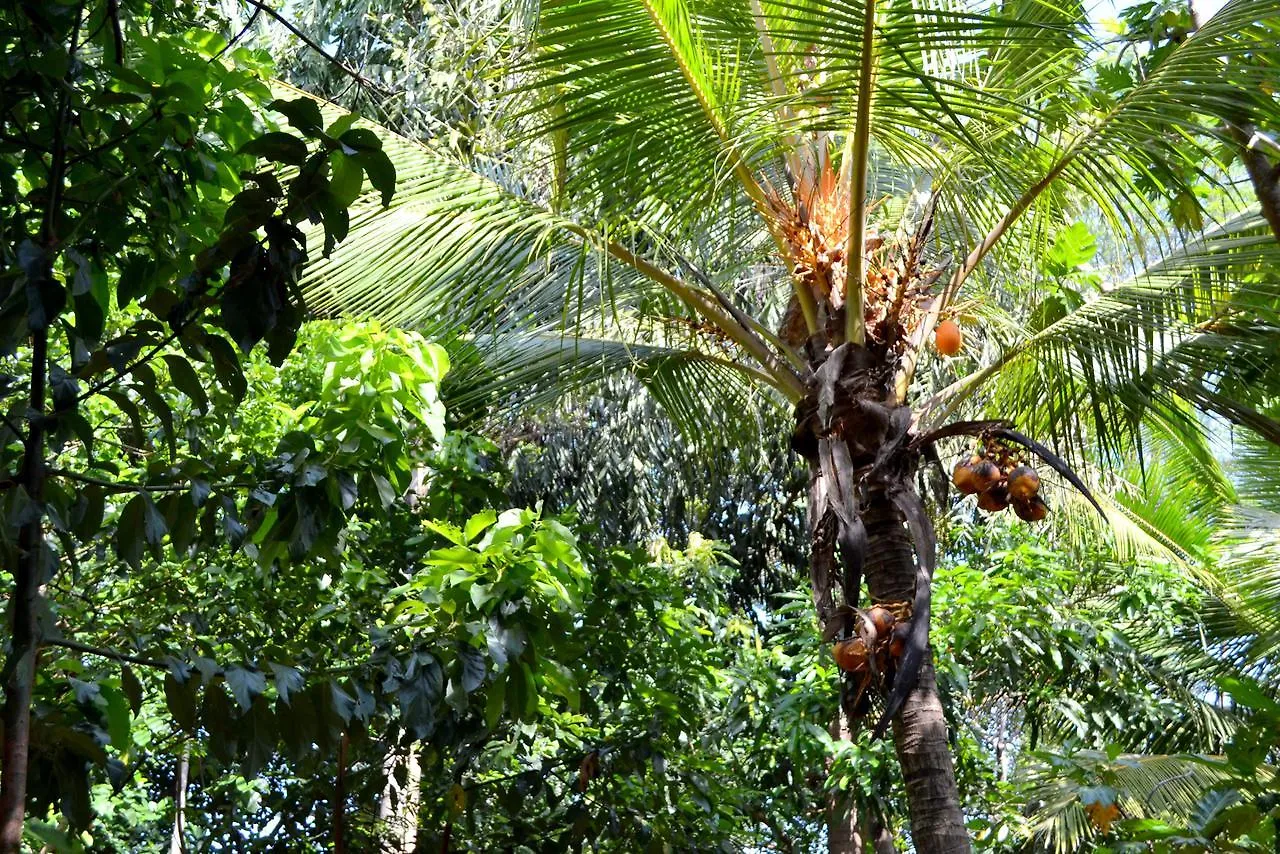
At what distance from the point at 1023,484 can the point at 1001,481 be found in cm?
9

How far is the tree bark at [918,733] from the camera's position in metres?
3.81

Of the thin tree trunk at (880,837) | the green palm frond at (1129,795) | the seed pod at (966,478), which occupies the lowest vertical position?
the thin tree trunk at (880,837)

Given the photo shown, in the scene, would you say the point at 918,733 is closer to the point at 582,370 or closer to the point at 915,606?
the point at 915,606

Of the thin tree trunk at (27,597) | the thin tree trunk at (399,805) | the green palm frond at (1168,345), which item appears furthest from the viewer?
the thin tree trunk at (399,805)

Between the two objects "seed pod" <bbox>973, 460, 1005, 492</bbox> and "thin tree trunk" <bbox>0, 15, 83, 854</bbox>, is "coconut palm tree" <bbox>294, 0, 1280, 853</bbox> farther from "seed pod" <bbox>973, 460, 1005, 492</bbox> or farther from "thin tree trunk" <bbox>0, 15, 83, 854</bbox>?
"thin tree trunk" <bbox>0, 15, 83, 854</bbox>

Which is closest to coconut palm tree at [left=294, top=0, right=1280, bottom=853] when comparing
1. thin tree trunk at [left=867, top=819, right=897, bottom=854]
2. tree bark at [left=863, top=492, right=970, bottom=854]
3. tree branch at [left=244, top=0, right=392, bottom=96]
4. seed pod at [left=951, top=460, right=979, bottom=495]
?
tree bark at [left=863, top=492, right=970, bottom=854]

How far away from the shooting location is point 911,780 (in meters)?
3.92

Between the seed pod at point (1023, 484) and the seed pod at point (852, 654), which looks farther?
the seed pod at point (1023, 484)

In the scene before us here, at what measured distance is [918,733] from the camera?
3.89 m

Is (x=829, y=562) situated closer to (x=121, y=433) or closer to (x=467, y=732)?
(x=467, y=732)

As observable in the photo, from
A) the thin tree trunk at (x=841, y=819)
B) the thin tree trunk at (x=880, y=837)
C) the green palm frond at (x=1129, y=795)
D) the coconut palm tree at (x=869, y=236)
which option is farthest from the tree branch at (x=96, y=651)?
the thin tree trunk at (x=880, y=837)

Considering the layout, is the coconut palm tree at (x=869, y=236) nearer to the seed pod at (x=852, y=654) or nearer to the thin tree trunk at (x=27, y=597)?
the seed pod at (x=852, y=654)

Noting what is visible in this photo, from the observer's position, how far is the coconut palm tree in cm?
381

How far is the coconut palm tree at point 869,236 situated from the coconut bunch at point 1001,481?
4cm
